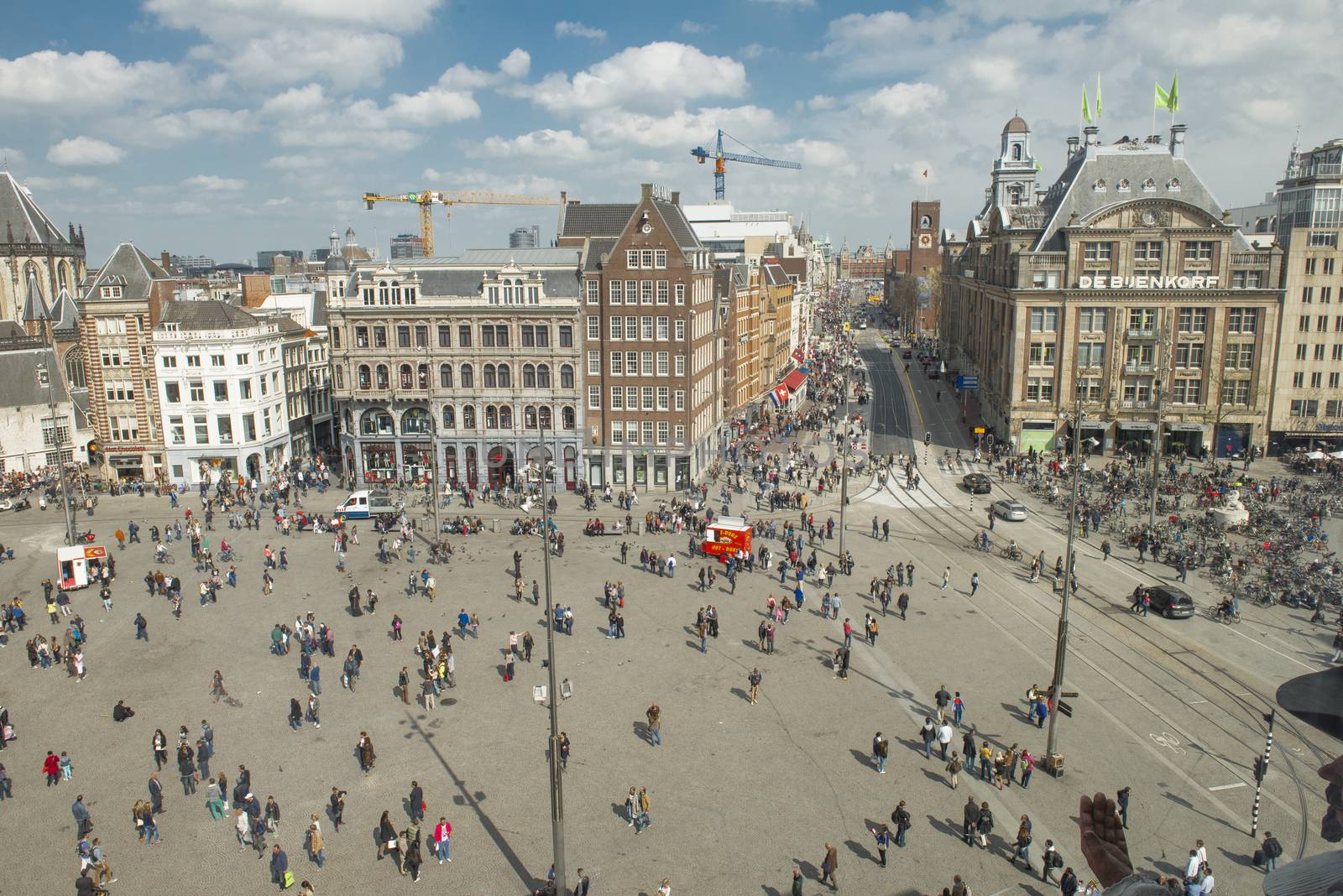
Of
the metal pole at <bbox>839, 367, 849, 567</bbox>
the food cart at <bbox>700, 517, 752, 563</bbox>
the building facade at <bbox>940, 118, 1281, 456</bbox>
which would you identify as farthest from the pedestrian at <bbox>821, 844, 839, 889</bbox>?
the building facade at <bbox>940, 118, 1281, 456</bbox>

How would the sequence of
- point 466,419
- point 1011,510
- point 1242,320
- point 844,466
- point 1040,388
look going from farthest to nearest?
point 1040,388 → point 1242,320 → point 466,419 → point 1011,510 → point 844,466

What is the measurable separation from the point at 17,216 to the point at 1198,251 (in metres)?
115

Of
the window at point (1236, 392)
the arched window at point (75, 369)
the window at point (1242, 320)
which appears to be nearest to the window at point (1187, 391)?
the window at point (1236, 392)

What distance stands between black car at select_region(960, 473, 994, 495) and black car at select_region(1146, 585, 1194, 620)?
23547 mm

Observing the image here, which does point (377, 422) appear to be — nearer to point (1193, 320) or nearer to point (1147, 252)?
point (1147, 252)

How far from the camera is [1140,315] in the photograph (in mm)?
75438

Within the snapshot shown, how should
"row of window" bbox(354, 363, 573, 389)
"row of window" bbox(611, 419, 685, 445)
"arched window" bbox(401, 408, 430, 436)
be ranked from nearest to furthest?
"row of window" bbox(611, 419, 685, 445) → "row of window" bbox(354, 363, 573, 389) → "arched window" bbox(401, 408, 430, 436)

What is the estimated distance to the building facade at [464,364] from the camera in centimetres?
6888

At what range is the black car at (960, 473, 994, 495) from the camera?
222ft

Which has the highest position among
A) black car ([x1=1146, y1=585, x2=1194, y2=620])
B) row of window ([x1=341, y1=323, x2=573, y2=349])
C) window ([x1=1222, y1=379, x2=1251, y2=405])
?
row of window ([x1=341, y1=323, x2=573, y2=349])

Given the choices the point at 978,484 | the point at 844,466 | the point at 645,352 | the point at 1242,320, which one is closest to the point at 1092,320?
the point at 1242,320

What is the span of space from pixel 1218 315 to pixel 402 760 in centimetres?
7244

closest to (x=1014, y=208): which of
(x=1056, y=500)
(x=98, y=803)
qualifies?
(x=1056, y=500)

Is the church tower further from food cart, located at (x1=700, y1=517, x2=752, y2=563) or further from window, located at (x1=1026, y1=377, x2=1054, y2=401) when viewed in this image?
food cart, located at (x1=700, y1=517, x2=752, y2=563)
